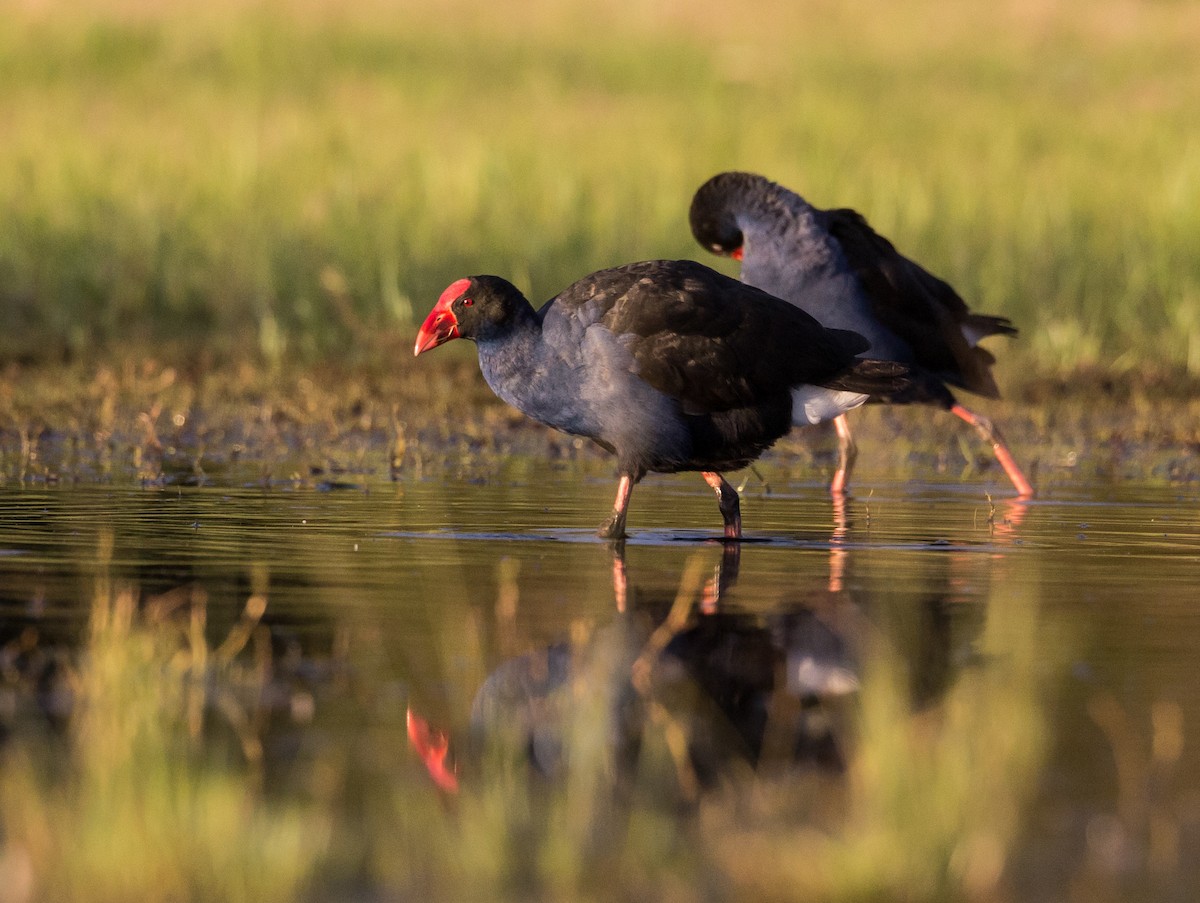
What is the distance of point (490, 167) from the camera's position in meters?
14.5

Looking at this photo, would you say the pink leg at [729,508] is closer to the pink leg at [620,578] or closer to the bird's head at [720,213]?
the pink leg at [620,578]

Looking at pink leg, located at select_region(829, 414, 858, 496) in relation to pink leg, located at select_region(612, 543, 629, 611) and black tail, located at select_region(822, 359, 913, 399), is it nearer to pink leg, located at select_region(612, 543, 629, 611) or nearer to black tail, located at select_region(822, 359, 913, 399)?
black tail, located at select_region(822, 359, 913, 399)

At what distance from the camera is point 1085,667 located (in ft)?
16.3

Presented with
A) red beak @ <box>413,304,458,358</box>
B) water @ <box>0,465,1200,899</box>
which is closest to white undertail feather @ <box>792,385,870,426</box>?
water @ <box>0,465,1200,899</box>

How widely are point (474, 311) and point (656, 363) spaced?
63 cm

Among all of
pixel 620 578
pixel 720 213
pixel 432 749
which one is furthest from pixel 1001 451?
pixel 432 749

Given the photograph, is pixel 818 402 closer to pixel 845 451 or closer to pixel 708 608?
pixel 845 451

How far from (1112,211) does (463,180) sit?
14.1 feet

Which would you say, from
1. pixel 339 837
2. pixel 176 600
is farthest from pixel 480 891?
pixel 176 600

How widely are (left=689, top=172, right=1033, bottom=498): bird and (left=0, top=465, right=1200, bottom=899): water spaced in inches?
20.6

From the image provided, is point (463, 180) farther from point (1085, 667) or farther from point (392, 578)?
point (1085, 667)

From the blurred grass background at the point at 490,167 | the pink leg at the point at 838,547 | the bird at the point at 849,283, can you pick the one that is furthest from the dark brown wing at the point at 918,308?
the blurred grass background at the point at 490,167

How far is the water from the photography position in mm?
4027

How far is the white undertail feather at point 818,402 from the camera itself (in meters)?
7.50
